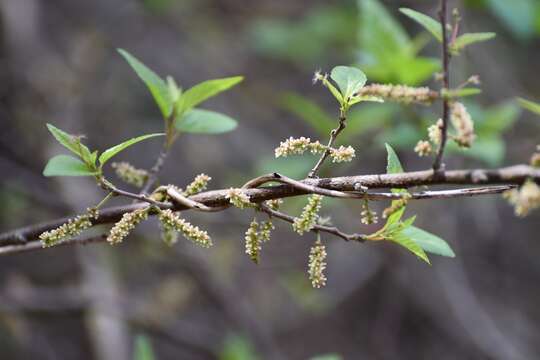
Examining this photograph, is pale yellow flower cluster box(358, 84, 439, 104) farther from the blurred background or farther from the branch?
the blurred background

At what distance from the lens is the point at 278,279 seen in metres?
3.31

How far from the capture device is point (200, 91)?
931 millimetres

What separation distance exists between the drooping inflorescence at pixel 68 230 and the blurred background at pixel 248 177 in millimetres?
967

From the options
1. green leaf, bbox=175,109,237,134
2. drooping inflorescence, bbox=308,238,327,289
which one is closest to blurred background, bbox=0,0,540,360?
green leaf, bbox=175,109,237,134

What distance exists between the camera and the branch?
642 millimetres

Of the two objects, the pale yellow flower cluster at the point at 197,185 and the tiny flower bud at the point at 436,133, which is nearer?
the tiny flower bud at the point at 436,133

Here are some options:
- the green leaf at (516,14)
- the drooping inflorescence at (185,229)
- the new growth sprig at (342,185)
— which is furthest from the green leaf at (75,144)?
the green leaf at (516,14)

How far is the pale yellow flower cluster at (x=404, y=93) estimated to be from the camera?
680mm

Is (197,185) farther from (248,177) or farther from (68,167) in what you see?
(248,177)

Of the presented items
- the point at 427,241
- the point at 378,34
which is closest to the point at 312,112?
the point at 378,34

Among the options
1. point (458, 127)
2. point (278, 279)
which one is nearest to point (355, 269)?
point (278, 279)

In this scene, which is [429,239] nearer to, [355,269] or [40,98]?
[40,98]

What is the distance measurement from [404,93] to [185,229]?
31cm

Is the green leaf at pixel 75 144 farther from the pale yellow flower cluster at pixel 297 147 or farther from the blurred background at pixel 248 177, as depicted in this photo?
the blurred background at pixel 248 177
